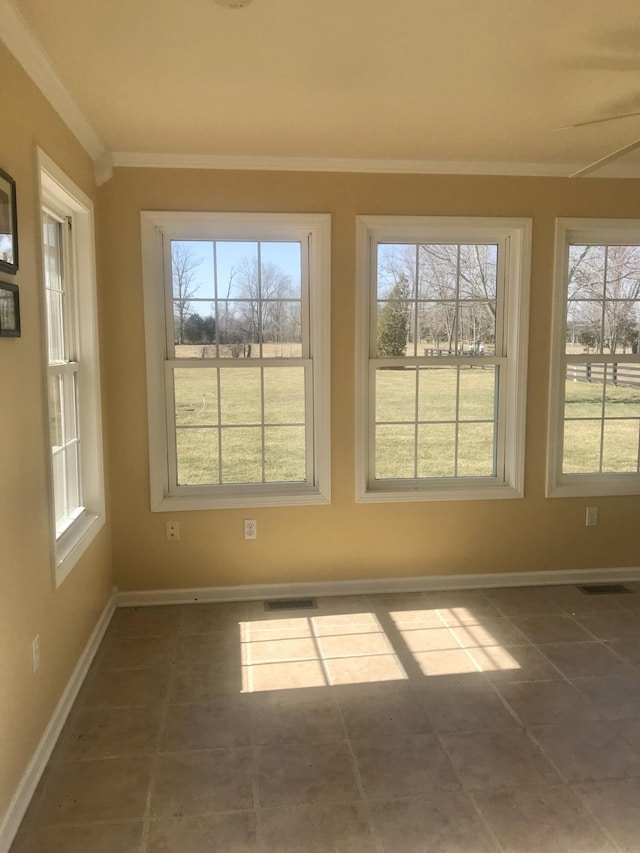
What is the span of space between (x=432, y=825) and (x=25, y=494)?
1.69 m

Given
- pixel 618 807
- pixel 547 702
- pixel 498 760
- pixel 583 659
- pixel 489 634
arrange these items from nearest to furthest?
1. pixel 618 807
2. pixel 498 760
3. pixel 547 702
4. pixel 583 659
5. pixel 489 634

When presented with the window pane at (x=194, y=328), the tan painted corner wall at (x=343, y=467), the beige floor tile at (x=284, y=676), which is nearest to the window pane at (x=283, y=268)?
the tan painted corner wall at (x=343, y=467)

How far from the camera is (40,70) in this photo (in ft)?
7.27

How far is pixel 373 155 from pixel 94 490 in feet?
7.58

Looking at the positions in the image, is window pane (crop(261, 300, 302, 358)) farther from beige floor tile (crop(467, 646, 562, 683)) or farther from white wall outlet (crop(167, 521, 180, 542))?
beige floor tile (crop(467, 646, 562, 683))

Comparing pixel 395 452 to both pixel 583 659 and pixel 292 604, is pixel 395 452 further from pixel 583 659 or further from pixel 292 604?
pixel 583 659

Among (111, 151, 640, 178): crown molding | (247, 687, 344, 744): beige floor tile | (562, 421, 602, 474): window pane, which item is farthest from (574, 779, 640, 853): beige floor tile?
(111, 151, 640, 178): crown molding

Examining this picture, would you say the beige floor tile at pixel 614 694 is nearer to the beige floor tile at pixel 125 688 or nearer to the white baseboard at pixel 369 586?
the white baseboard at pixel 369 586

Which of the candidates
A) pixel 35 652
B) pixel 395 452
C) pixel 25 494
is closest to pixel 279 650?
pixel 35 652

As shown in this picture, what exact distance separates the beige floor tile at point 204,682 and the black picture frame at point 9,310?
1.63 metres

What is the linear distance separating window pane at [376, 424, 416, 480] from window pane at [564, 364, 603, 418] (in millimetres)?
998

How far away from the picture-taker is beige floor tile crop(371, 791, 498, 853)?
187 centimetres

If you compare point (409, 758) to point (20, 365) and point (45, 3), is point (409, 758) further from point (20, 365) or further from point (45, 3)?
point (45, 3)

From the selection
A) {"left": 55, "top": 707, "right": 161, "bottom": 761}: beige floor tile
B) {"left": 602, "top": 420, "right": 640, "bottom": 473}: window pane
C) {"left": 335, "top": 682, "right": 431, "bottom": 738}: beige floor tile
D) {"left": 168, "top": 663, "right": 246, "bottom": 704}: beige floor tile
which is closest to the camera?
{"left": 55, "top": 707, "right": 161, "bottom": 761}: beige floor tile
